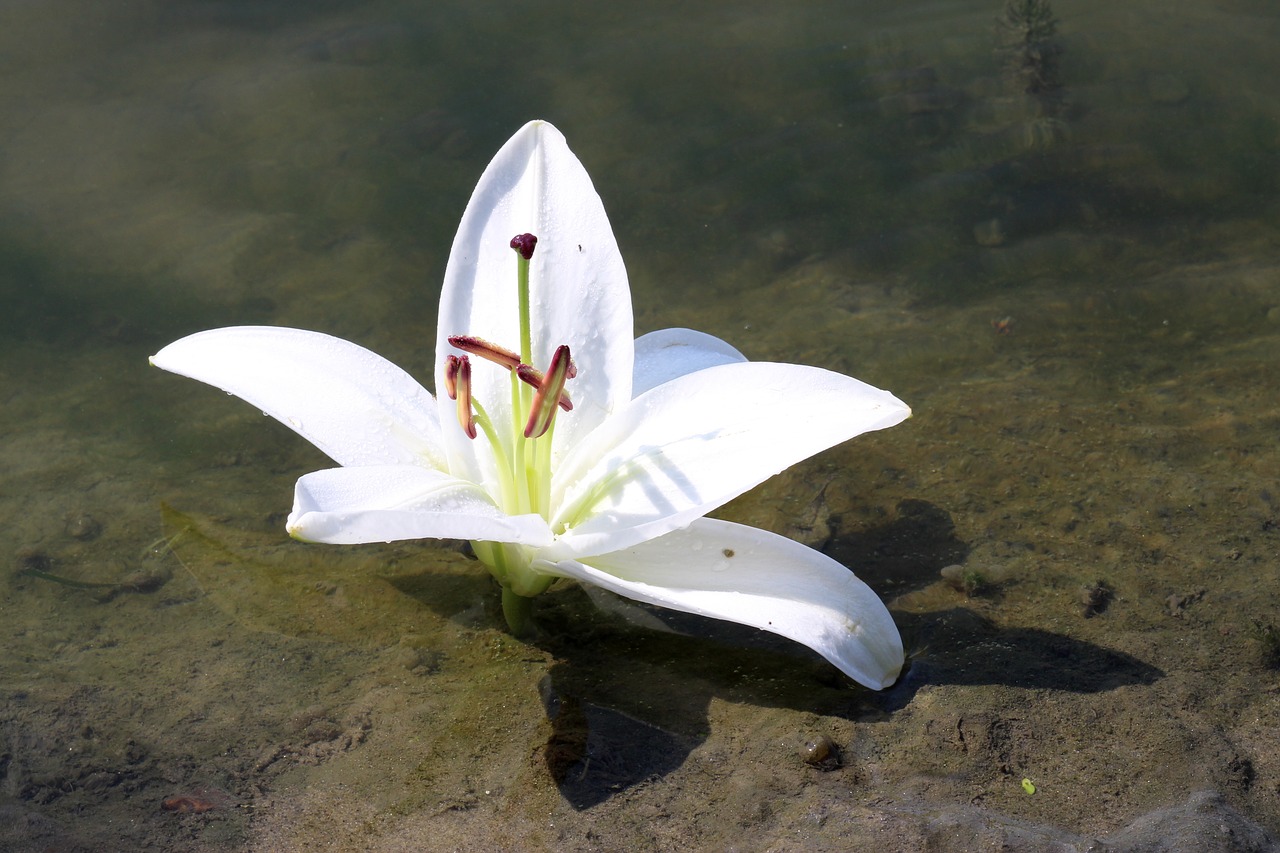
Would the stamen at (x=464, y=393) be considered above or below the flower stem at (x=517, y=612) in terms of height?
above

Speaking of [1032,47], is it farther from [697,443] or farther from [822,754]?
[822,754]

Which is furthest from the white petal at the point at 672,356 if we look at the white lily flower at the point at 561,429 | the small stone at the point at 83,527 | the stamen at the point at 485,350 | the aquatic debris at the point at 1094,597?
the small stone at the point at 83,527

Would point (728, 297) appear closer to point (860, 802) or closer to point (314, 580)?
point (314, 580)

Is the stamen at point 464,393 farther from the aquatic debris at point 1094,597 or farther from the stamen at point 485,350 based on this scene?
the aquatic debris at point 1094,597

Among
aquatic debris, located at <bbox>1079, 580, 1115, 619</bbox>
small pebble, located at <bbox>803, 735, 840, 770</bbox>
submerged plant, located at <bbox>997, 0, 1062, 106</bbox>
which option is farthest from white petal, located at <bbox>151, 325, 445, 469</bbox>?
submerged plant, located at <bbox>997, 0, 1062, 106</bbox>

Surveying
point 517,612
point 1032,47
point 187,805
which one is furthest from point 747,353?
point 1032,47

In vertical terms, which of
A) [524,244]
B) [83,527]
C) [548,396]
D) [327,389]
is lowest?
[83,527]
